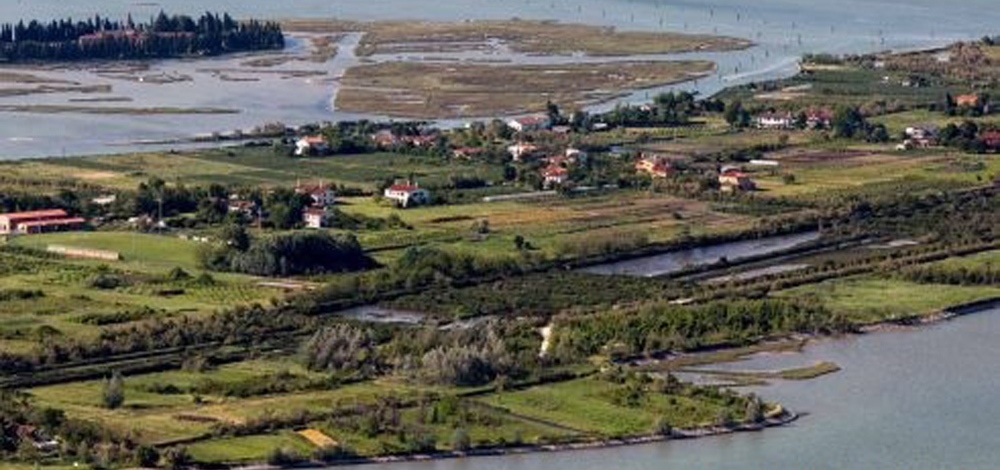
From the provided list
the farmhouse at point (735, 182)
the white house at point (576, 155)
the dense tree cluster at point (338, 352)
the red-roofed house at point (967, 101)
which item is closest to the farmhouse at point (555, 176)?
the white house at point (576, 155)

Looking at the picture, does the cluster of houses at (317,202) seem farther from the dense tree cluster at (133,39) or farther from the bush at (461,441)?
the dense tree cluster at (133,39)

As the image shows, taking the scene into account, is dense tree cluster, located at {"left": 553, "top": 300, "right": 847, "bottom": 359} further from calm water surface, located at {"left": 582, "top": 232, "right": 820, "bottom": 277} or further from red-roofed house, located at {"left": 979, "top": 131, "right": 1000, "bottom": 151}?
red-roofed house, located at {"left": 979, "top": 131, "right": 1000, "bottom": 151}

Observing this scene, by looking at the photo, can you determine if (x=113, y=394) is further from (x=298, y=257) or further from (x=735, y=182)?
(x=735, y=182)

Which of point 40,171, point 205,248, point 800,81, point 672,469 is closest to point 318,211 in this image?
point 205,248

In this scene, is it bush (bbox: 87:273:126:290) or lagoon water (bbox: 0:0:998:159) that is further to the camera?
lagoon water (bbox: 0:0:998:159)

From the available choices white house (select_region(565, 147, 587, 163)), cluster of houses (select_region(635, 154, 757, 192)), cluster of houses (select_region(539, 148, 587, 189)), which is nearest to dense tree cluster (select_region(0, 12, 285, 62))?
cluster of houses (select_region(539, 148, 587, 189))

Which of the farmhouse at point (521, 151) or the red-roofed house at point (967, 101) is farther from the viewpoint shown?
the red-roofed house at point (967, 101)
